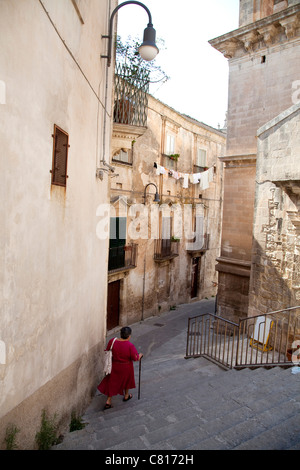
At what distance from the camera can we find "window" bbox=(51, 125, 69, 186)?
3.91 meters

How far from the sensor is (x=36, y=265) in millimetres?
3521

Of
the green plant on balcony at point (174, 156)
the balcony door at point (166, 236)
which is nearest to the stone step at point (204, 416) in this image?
the balcony door at point (166, 236)

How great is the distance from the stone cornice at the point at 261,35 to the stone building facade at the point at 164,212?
153 inches

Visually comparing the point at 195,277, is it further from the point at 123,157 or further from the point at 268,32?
the point at 268,32

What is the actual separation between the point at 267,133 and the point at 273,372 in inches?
214

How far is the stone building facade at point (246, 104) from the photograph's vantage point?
35.3ft

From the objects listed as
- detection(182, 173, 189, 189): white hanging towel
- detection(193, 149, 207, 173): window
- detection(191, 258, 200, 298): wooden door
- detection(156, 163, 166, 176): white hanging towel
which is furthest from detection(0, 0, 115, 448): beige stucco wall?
detection(191, 258, 200, 298): wooden door

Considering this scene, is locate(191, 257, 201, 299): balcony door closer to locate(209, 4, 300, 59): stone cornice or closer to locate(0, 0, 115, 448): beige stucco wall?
locate(209, 4, 300, 59): stone cornice

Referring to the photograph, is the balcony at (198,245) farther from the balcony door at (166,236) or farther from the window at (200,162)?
the window at (200,162)

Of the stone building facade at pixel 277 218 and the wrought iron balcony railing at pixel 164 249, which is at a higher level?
the stone building facade at pixel 277 218

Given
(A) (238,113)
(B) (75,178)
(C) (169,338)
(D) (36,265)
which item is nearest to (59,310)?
(D) (36,265)

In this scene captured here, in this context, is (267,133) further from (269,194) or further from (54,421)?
(54,421)

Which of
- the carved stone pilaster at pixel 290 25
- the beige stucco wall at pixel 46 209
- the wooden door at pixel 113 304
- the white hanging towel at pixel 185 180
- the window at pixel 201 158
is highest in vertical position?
the carved stone pilaster at pixel 290 25

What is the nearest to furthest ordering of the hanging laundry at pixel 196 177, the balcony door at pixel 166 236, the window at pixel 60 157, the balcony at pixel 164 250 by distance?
1. the window at pixel 60 157
2. the balcony at pixel 164 250
3. the balcony door at pixel 166 236
4. the hanging laundry at pixel 196 177
